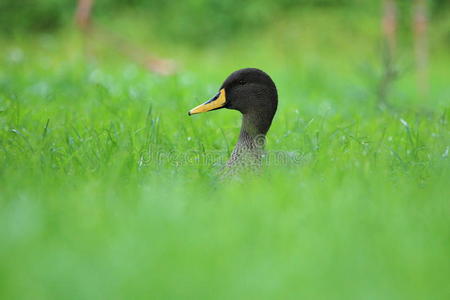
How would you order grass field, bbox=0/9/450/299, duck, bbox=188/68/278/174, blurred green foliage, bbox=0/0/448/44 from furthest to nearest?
blurred green foliage, bbox=0/0/448/44 < duck, bbox=188/68/278/174 < grass field, bbox=0/9/450/299

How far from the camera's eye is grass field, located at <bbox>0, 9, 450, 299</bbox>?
1697 mm

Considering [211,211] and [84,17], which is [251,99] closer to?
[211,211]

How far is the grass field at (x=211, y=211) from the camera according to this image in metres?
1.70

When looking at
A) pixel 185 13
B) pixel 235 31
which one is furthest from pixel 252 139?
pixel 185 13

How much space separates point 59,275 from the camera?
65.4 inches

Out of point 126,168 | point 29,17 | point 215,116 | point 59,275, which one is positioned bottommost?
point 29,17

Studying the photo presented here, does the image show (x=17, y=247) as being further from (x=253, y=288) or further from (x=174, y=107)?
(x=174, y=107)

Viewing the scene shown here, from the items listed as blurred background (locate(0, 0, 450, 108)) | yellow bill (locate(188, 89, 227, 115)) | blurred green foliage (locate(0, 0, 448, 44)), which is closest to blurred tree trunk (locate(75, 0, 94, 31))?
blurred background (locate(0, 0, 450, 108))

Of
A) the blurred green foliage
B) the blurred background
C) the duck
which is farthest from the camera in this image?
the blurred green foliage

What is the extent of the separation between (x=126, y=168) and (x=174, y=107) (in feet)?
7.50

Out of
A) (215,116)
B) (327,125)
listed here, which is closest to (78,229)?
(327,125)

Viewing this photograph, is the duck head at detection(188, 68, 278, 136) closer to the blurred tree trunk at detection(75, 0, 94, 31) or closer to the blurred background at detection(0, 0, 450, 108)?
the blurred tree trunk at detection(75, 0, 94, 31)

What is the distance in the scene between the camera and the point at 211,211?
2.20 meters

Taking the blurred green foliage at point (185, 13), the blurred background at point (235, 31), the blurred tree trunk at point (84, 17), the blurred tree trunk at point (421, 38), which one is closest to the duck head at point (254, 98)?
the blurred tree trunk at point (421, 38)
